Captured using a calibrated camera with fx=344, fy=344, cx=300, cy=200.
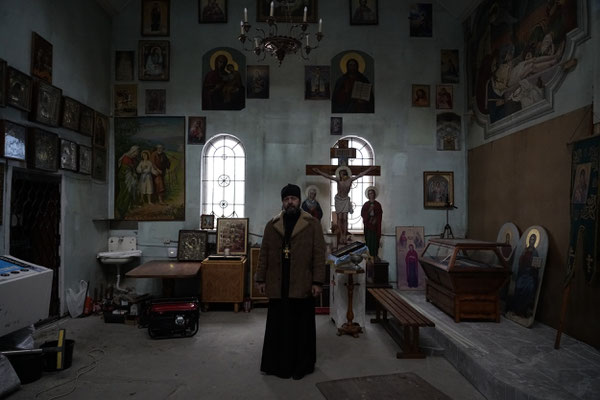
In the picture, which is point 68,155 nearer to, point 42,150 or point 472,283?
point 42,150

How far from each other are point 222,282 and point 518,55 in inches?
264

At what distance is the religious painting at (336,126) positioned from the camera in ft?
25.8

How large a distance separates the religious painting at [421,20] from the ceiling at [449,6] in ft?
0.99

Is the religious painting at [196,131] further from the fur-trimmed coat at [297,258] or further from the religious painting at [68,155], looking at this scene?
the fur-trimmed coat at [297,258]

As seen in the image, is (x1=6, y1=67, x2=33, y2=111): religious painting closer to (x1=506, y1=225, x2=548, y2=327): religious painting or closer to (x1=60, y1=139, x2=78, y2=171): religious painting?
(x1=60, y1=139, x2=78, y2=171): religious painting

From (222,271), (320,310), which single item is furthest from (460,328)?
(222,271)

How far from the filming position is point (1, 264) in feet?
12.8

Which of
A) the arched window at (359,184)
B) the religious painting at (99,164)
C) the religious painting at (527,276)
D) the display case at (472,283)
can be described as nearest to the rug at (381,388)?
the display case at (472,283)

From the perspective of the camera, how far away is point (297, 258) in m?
3.96

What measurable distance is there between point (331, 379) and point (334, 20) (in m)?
7.47

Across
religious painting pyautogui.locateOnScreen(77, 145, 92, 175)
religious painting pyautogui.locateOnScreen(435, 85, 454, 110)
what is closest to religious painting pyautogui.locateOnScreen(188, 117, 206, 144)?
religious painting pyautogui.locateOnScreen(77, 145, 92, 175)

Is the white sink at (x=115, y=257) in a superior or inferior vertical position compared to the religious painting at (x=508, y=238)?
inferior

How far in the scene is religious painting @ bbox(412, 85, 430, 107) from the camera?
7.95m

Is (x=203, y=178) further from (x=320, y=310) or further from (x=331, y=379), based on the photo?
(x=331, y=379)
